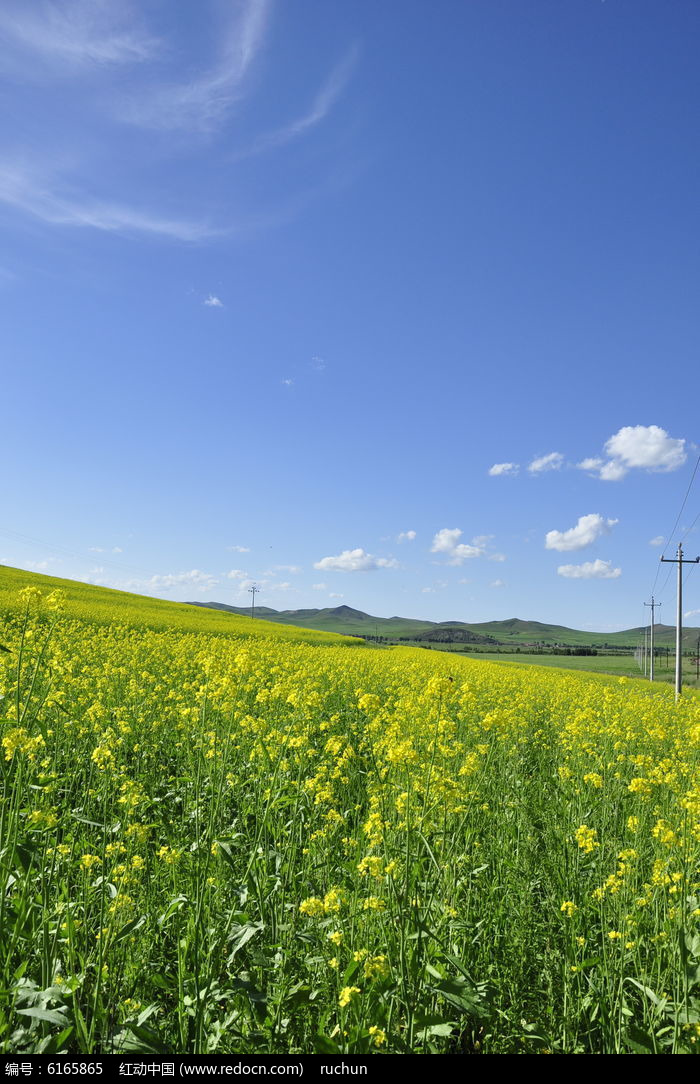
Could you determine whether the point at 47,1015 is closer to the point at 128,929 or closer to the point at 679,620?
the point at 128,929

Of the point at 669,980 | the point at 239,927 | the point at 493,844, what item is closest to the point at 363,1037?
the point at 239,927

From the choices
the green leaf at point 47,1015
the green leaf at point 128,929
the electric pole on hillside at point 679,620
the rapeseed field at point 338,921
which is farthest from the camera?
the electric pole on hillside at point 679,620

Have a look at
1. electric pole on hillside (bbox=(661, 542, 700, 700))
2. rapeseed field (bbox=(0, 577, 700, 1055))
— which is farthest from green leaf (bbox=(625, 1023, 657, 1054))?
electric pole on hillside (bbox=(661, 542, 700, 700))

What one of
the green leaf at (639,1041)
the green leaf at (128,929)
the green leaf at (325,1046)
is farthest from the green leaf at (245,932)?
the green leaf at (639,1041)

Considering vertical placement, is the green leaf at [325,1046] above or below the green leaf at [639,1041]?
above

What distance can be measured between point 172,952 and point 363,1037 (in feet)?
4.93

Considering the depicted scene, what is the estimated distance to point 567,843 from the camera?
4.40 meters

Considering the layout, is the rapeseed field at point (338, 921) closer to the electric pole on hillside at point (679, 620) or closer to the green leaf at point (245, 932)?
the green leaf at point (245, 932)

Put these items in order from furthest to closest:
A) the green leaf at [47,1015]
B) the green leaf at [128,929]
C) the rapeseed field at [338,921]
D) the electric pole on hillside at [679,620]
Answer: the electric pole on hillside at [679,620]
the green leaf at [128,929]
the rapeseed field at [338,921]
the green leaf at [47,1015]

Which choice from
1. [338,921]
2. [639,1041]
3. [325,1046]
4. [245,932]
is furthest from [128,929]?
[639,1041]

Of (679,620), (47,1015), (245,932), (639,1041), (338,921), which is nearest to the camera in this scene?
(47,1015)

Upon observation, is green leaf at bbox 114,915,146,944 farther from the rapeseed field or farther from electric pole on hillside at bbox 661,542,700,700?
electric pole on hillside at bbox 661,542,700,700

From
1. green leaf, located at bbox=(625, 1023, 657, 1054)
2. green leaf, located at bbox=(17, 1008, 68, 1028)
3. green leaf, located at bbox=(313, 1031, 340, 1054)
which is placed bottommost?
green leaf, located at bbox=(625, 1023, 657, 1054)

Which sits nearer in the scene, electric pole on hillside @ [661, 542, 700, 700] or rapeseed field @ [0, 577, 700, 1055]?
rapeseed field @ [0, 577, 700, 1055]
